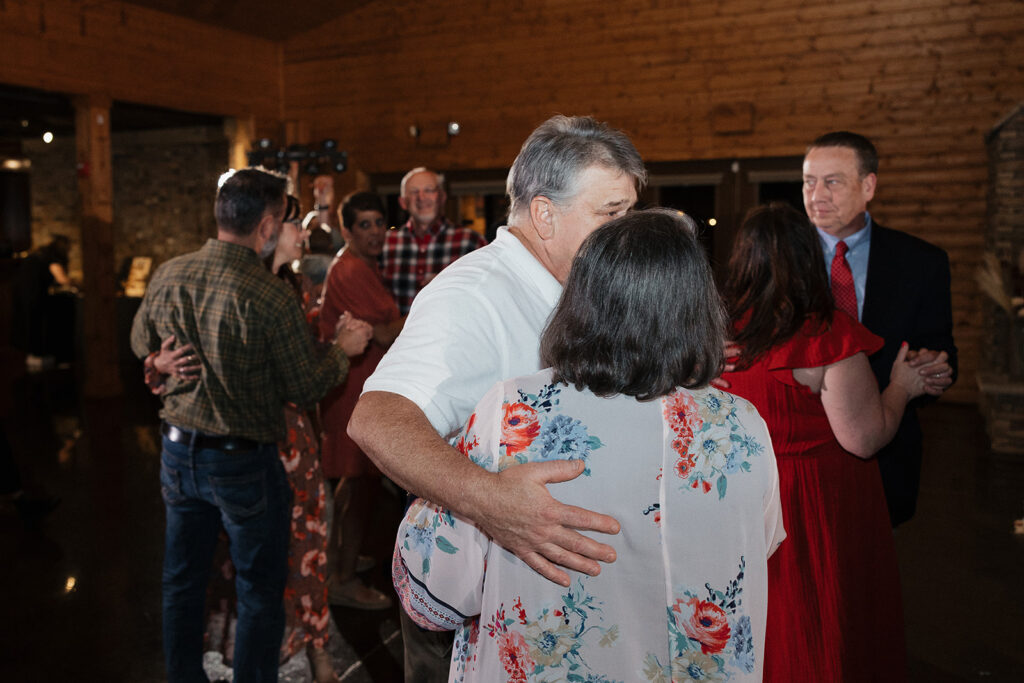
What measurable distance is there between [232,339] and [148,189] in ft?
39.9

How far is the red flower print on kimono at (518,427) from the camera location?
114 cm

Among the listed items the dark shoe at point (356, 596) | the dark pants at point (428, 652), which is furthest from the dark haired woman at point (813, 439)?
the dark shoe at point (356, 596)

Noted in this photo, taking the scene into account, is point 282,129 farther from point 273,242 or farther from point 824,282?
point 824,282

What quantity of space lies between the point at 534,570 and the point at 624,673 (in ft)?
0.64

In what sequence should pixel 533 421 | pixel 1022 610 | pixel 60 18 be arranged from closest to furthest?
1. pixel 533 421
2. pixel 1022 610
3. pixel 60 18

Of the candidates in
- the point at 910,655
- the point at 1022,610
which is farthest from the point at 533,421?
the point at 1022,610

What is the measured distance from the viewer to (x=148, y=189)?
1308 centimetres

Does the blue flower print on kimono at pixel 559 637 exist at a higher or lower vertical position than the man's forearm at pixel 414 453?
lower

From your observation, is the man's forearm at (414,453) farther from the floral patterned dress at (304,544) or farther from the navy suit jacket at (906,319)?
the navy suit jacket at (906,319)

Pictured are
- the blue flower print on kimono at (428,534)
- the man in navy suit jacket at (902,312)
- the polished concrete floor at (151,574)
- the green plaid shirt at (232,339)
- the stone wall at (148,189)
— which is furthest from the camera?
the stone wall at (148,189)

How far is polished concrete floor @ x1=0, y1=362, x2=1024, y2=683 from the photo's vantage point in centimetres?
313

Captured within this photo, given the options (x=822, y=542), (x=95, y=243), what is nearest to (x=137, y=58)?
(x=95, y=243)

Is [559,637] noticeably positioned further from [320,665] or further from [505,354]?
[320,665]

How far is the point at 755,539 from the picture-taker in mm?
1188
